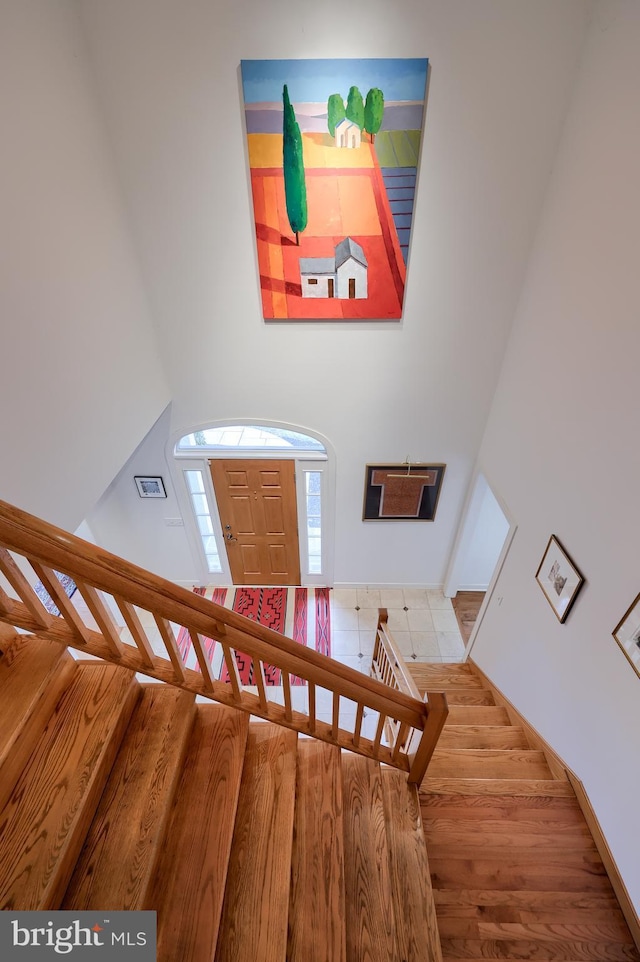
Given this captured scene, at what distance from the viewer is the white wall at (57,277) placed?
1889 mm

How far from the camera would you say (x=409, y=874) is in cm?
176

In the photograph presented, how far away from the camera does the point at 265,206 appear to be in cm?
272

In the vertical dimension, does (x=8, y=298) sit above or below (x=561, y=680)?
above

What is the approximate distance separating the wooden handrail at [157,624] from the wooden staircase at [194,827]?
13cm

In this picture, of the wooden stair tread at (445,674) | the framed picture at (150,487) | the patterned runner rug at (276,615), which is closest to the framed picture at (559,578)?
the wooden stair tread at (445,674)

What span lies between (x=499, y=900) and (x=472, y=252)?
3.56m

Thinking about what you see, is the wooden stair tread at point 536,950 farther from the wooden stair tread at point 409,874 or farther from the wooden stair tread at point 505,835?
the wooden stair tread at point 505,835

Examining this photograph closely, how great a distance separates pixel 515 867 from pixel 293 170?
3.95 metres

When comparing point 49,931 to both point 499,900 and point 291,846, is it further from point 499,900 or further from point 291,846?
point 499,900

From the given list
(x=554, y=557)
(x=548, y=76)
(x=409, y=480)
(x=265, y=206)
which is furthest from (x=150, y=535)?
(x=548, y=76)

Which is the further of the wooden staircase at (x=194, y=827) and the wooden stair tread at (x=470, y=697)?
the wooden stair tread at (x=470, y=697)

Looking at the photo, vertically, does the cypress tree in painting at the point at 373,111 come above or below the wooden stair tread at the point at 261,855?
above

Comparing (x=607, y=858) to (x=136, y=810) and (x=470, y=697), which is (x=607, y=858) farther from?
(x=136, y=810)

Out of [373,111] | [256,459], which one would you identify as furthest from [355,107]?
[256,459]
